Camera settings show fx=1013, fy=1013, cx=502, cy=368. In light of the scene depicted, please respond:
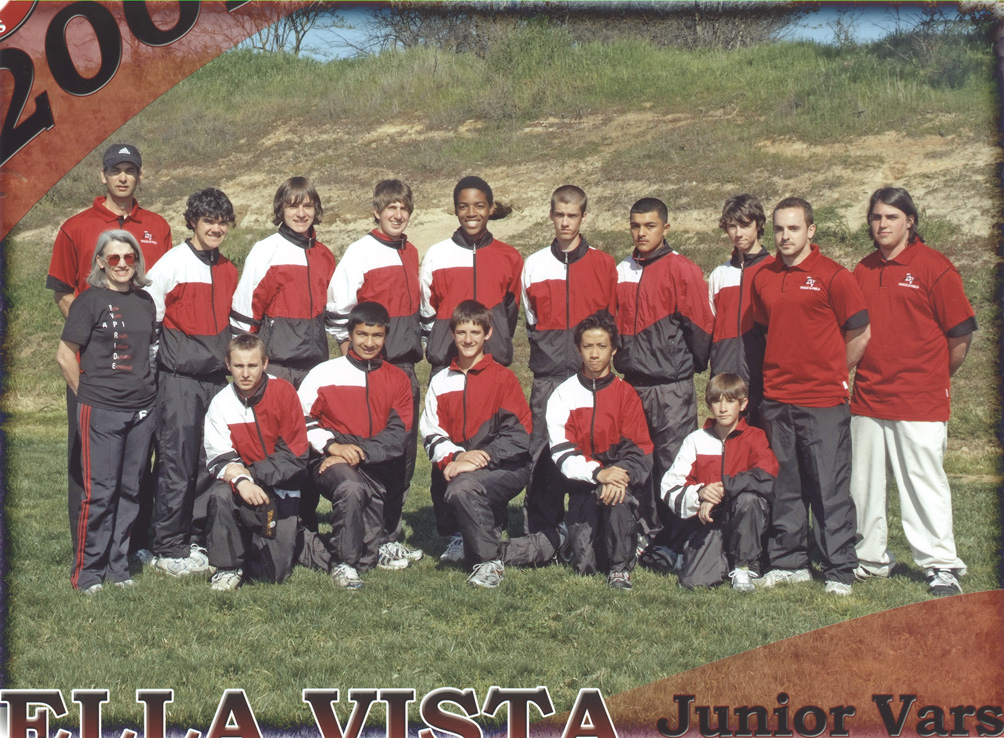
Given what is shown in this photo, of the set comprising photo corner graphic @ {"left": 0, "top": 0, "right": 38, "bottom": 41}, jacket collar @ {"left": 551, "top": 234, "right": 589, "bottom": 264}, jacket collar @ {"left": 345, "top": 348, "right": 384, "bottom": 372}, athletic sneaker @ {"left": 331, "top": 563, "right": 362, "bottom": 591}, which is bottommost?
athletic sneaker @ {"left": 331, "top": 563, "right": 362, "bottom": 591}

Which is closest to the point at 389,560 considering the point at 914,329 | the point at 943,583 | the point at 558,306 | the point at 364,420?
the point at 364,420

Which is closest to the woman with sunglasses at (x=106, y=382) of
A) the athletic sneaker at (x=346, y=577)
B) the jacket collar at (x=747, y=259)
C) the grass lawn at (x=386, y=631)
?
the grass lawn at (x=386, y=631)

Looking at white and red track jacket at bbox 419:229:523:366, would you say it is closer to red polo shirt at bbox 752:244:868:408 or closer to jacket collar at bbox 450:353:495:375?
jacket collar at bbox 450:353:495:375

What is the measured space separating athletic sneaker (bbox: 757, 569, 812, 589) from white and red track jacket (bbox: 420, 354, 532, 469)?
1505mm

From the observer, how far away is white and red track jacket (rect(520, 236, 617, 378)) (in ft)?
20.5

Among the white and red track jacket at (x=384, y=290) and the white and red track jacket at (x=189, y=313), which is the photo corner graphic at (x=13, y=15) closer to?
the white and red track jacket at (x=189, y=313)

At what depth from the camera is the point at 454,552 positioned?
20.3 ft

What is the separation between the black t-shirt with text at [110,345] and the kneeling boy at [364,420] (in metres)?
0.95

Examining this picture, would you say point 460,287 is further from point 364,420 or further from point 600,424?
point 600,424

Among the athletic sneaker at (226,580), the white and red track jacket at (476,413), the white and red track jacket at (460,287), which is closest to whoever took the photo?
the athletic sneaker at (226,580)

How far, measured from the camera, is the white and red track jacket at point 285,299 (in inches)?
240

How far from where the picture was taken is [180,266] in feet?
19.6

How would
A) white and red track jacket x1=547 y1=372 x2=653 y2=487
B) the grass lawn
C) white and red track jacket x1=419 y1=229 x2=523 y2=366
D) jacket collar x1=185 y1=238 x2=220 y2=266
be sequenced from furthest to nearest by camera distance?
white and red track jacket x1=419 y1=229 x2=523 y2=366
jacket collar x1=185 y1=238 x2=220 y2=266
white and red track jacket x1=547 y1=372 x2=653 y2=487
the grass lawn

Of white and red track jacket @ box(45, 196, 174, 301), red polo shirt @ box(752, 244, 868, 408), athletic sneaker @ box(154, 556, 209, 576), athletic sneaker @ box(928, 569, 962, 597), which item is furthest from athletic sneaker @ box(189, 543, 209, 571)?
athletic sneaker @ box(928, 569, 962, 597)
